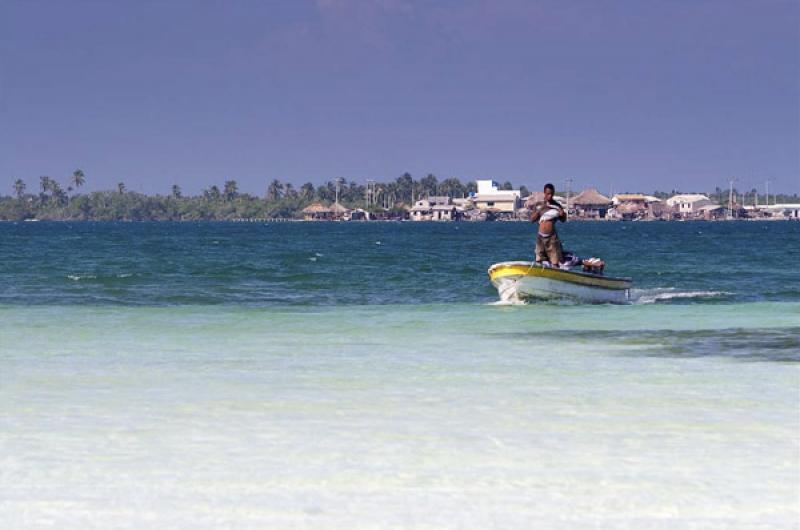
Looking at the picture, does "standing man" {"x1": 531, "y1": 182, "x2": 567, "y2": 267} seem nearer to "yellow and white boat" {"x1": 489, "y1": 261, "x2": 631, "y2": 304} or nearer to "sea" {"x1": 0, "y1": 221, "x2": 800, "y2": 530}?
"yellow and white boat" {"x1": 489, "y1": 261, "x2": 631, "y2": 304}

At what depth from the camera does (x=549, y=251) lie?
29453mm

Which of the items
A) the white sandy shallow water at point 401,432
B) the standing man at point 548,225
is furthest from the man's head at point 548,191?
the white sandy shallow water at point 401,432

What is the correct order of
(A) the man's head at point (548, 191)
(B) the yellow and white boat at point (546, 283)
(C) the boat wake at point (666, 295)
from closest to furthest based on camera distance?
(A) the man's head at point (548, 191)
(B) the yellow and white boat at point (546, 283)
(C) the boat wake at point (666, 295)

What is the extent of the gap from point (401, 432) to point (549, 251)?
18.2m

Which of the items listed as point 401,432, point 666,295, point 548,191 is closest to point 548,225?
point 548,191

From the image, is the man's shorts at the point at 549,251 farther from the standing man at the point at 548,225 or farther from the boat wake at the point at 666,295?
the boat wake at the point at 666,295

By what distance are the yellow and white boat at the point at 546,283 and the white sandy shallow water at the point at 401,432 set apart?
7490 millimetres

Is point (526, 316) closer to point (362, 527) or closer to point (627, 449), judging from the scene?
point (627, 449)

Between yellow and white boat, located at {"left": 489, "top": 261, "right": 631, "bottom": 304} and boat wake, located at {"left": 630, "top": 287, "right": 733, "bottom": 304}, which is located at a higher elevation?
yellow and white boat, located at {"left": 489, "top": 261, "right": 631, "bottom": 304}

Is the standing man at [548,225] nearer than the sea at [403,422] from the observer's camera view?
No

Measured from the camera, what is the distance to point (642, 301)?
3344 cm

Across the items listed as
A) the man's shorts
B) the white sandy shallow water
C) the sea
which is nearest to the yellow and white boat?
the man's shorts

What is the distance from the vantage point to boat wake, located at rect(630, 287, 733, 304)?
3422cm

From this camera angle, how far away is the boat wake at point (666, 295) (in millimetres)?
34219
